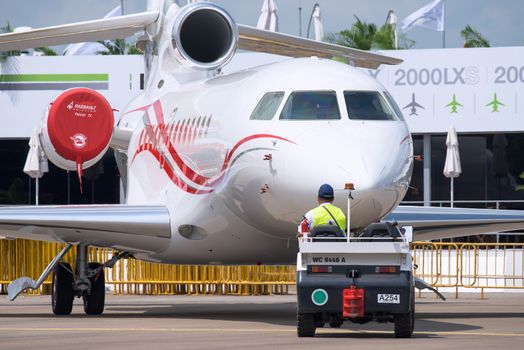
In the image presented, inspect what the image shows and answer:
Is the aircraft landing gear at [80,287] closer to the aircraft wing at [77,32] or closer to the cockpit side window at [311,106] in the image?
the aircraft wing at [77,32]

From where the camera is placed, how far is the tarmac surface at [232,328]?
475 inches

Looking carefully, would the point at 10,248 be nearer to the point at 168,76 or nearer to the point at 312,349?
the point at 168,76

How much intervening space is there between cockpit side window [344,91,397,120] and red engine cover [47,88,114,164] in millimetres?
5990

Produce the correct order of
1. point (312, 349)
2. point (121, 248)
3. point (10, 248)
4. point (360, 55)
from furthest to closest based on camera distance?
point (10, 248), point (360, 55), point (121, 248), point (312, 349)

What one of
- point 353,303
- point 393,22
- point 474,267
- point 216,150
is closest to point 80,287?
point 216,150

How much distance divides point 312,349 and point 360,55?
40.0ft

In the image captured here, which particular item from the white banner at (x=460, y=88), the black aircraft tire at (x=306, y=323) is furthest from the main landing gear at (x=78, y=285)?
the white banner at (x=460, y=88)

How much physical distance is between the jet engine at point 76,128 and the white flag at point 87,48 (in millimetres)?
32066

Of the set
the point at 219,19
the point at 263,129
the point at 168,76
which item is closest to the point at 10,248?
the point at 168,76

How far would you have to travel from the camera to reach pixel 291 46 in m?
22.7

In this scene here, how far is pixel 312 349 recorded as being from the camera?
11.3 m

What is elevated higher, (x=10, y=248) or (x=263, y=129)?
(x=263, y=129)

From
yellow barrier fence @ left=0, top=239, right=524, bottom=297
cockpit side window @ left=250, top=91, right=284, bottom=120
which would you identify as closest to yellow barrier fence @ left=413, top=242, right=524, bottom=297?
yellow barrier fence @ left=0, top=239, right=524, bottom=297

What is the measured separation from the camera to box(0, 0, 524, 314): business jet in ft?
48.0
